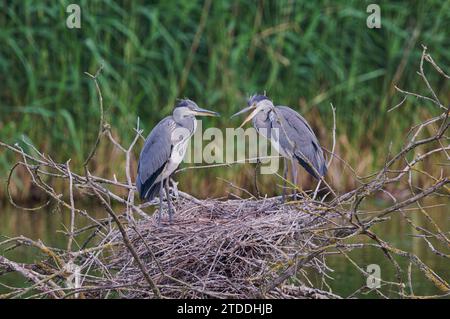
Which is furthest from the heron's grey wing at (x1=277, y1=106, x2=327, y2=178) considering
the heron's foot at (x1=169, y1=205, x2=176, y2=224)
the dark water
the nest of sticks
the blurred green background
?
the blurred green background

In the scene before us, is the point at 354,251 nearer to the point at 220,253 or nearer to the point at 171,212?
the point at 171,212

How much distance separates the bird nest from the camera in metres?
4.36

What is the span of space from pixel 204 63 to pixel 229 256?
5112 mm

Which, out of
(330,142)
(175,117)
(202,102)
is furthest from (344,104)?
(175,117)

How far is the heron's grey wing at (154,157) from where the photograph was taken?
5387 mm

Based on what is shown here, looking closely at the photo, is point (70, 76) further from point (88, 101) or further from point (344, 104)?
point (344, 104)

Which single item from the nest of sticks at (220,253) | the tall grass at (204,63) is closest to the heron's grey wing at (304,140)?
the nest of sticks at (220,253)

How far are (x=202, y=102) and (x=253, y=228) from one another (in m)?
4.66

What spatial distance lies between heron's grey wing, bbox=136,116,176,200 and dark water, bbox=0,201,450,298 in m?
1.91

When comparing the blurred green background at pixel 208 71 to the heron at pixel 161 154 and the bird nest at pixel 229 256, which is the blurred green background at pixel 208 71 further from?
the bird nest at pixel 229 256

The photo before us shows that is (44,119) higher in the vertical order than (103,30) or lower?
lower

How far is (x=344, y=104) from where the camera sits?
932cm

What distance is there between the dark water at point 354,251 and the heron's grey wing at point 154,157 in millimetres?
1913
